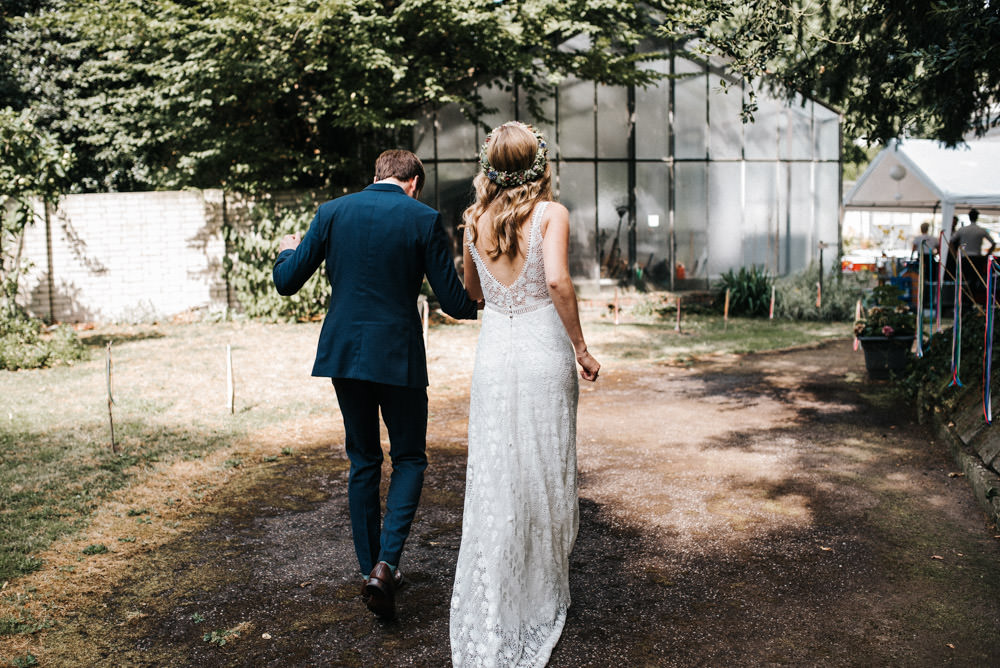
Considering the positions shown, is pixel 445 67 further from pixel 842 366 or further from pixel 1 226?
pixel 842 366

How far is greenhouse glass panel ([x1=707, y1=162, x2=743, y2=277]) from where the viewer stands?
65.6 ft

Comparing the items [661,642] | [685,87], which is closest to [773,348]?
[685,87]

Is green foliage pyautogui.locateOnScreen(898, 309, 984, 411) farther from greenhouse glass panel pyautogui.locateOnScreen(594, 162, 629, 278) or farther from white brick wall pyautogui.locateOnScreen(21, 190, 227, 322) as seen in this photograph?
white brick wall pyautogui.locateOnScreen(21, 190, 227, 322)

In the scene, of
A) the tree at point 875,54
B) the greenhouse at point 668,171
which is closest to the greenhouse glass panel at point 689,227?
the greenhouse at point 668,171

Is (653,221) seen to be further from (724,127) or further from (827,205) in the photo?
(827,205)

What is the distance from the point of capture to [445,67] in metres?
15.1

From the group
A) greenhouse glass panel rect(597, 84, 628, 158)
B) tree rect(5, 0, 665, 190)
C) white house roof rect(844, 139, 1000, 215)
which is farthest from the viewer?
greenhouse glass panel rect(597, 84, 628, 158)

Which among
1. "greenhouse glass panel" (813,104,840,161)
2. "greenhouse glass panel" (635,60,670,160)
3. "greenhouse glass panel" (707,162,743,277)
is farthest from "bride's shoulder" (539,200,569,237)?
"greenhouse glass panel" (813,104,840,161)

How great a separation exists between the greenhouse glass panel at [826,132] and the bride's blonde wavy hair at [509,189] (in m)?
18.7

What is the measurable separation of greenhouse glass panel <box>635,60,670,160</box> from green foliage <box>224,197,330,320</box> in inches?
308

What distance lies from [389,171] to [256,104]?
1167 cm

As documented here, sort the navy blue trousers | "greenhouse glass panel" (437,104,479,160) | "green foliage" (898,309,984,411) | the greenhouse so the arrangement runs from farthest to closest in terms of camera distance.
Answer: the greenhouse
"greenhouse glass panel" (437,104,479,160)
"green foliage" (898,309,984,411)
the navy blue trousers

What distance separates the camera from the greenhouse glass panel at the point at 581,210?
19422mm

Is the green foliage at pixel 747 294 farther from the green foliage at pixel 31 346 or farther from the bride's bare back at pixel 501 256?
the bride's bare back at pixel 501 256
